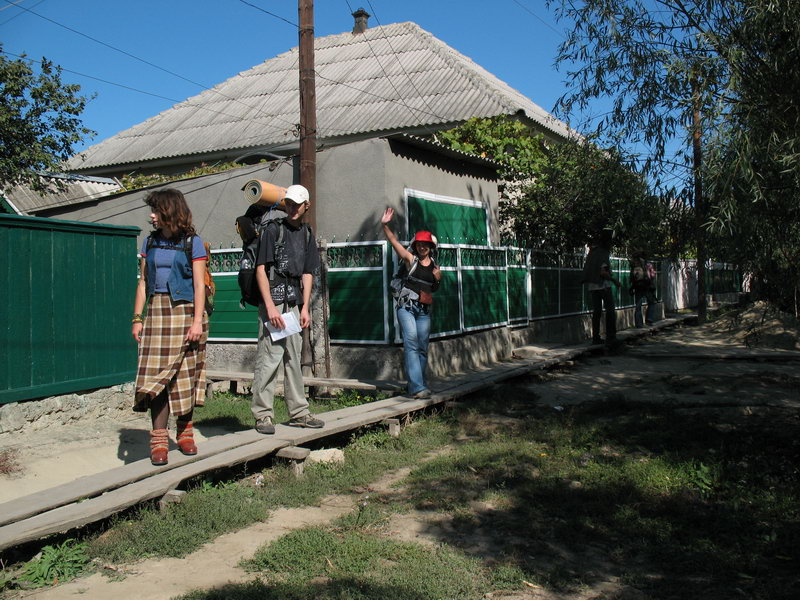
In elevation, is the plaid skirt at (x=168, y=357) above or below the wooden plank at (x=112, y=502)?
above

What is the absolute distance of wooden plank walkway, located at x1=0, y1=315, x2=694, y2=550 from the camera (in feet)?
12.1

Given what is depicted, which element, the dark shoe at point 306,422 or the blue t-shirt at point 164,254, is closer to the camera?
the blue t-shirt at point 164,254

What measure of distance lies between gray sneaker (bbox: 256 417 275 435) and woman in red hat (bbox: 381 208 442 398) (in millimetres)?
2073

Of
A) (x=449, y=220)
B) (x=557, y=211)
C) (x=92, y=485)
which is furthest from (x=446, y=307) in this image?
(x=92, y=485)

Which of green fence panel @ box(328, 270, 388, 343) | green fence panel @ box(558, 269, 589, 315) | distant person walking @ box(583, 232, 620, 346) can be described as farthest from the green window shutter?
green fence panel @ box(558, 269, 589, 315)

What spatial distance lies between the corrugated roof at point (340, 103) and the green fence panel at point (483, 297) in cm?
522

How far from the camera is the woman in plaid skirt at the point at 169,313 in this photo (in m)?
4.65

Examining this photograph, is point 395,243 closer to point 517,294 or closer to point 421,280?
point 421,280

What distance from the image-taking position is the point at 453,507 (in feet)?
15.0

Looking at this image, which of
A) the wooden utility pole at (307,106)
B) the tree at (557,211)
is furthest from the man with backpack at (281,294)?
the tree at (557,211)

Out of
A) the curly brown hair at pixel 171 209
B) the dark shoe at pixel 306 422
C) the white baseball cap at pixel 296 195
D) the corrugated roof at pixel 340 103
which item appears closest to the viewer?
the curly brown hair at pixel 171 209

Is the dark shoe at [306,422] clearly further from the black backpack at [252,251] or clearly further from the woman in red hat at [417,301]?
the woman in red hat at [417,301]

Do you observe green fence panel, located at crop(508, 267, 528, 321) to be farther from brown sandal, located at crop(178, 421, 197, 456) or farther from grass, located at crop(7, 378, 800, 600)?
brown sandal, located at crop(178, 421, 197, 456)

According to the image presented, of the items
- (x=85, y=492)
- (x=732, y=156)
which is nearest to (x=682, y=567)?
(x=732, y=156)
